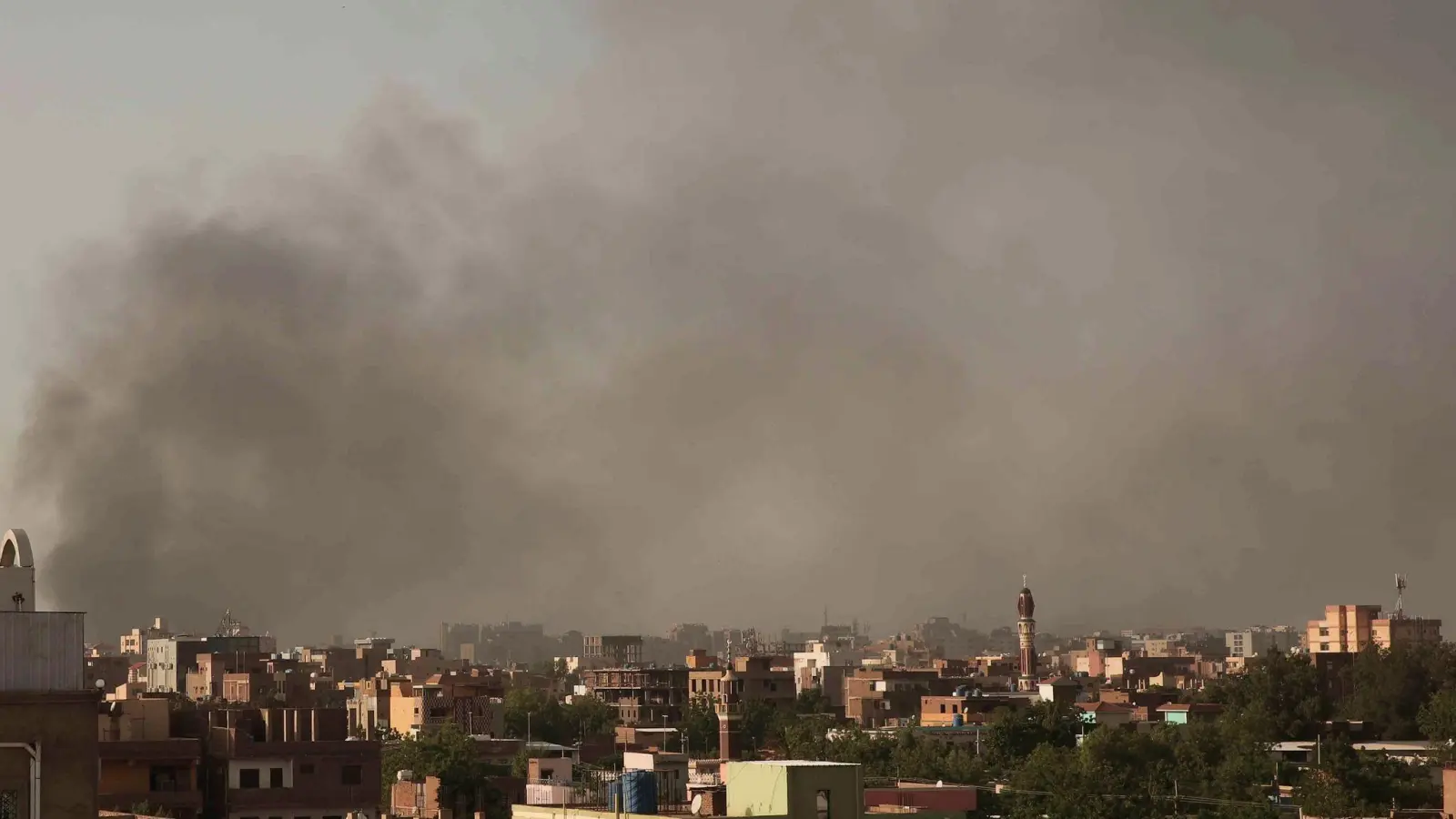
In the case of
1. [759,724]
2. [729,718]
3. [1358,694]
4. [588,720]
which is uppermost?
[729,718]

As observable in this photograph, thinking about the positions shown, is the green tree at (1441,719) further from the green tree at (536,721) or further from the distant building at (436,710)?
the distant building at (436,710)

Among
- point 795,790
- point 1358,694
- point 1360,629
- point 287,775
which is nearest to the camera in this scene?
point 795,790

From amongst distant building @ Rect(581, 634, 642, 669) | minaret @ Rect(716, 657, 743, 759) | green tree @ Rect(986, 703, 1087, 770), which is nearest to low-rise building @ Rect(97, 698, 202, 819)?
minaret @ Rect(716, 657, 743, 759)

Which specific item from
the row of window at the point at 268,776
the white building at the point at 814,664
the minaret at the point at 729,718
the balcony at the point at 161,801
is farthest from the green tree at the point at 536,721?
the balcony at the point at 161,801

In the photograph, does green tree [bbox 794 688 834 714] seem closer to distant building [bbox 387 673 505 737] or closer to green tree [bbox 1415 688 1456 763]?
distant building [bbox 387 673 505 737]

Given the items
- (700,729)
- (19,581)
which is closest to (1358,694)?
(700,729)

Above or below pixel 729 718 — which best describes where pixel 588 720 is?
below

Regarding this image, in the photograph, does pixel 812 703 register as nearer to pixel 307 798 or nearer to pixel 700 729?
Result: pixel 700 729

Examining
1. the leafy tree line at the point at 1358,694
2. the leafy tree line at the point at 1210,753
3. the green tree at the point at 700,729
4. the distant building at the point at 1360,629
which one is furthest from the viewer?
the distant building at the point at 1360,629

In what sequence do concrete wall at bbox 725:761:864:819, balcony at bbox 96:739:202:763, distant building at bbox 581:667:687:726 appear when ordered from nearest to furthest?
concrete wall at bbox 725:761:864:819 → balcony at bbox 96:739:202:763 → distant building at bbox 581:667:687:726

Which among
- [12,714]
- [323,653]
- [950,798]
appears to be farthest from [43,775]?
[323,653]

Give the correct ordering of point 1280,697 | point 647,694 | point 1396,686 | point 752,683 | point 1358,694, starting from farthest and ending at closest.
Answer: point 647,694 → point 752,683 → point 1358,694 → point 1396,686 → point 1280,697

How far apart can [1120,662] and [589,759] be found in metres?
→ 77.1

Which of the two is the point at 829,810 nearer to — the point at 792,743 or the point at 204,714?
the point at 204,714
